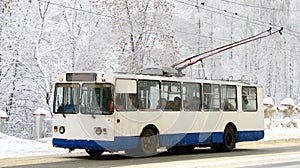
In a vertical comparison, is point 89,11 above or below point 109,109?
above

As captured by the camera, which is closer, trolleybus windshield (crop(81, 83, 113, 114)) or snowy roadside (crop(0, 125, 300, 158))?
trolleybus windshield (crop(81, 83, 113, 114))

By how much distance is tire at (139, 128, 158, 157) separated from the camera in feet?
63.7

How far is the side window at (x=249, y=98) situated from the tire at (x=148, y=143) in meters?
5.71

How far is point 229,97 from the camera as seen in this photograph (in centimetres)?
2366

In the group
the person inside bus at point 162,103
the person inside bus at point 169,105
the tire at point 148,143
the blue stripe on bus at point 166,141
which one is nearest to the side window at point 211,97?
the blue stripe on bus at point 166,141

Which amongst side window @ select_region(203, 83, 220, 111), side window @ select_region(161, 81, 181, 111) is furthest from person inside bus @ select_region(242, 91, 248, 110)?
side window @ select_region(161, 81, 181, 111)

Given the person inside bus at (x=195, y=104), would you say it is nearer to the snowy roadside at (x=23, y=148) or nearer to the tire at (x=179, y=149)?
the tire at (x=179, y=149)

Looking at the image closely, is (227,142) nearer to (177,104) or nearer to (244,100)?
(244,100)

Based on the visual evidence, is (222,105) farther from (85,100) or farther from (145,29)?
(145,29)

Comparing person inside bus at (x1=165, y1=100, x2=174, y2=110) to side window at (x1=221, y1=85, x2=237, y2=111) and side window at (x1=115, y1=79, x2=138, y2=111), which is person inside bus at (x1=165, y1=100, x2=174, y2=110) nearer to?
side window at (x1=115, y1=79, x2=138, y2=111)

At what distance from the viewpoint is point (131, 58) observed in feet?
114

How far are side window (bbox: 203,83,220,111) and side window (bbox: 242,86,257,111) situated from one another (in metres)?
1.75

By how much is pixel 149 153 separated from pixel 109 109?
2146 millimetres

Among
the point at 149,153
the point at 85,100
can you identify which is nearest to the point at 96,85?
the point at 85,100
